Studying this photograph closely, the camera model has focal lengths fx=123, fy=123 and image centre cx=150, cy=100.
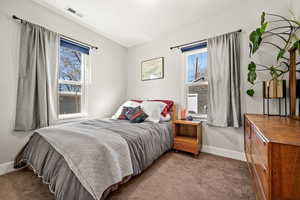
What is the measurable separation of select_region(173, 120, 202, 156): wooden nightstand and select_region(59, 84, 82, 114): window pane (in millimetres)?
2127

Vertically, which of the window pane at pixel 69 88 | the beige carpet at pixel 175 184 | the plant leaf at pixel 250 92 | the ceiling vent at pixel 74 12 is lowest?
the beige carpet at pixel 175 184

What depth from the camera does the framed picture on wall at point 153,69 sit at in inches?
119

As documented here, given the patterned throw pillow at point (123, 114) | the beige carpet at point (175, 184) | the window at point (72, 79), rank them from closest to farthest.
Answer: the beige carpet at point (175, 184) < the window at point (72, 79) < the patterned throw pillow at point (123, 114)

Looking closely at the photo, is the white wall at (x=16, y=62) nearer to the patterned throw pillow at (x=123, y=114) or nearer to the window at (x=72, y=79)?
the window at (x=72, y=79)

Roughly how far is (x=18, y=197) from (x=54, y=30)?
2.48 metres

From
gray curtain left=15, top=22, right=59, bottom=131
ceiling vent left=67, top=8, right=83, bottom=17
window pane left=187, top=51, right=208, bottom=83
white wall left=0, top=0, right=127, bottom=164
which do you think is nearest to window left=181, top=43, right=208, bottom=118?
window pane left=187, top=51, right=208, bottom=83

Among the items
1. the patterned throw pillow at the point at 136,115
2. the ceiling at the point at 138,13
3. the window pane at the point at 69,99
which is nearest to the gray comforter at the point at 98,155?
the patterned throw pillow at the point at 136,115

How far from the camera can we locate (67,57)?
2514mm

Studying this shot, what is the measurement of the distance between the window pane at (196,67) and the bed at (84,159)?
1.71 meters

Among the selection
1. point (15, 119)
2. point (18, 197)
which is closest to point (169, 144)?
point (18, 197)

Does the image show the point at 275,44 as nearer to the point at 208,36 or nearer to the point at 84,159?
the point at 208,36

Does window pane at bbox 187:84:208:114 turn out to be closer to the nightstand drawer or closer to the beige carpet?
the nightstand drawer

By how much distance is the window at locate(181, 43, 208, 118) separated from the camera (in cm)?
255

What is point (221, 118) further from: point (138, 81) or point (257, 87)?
point (138, 81)
